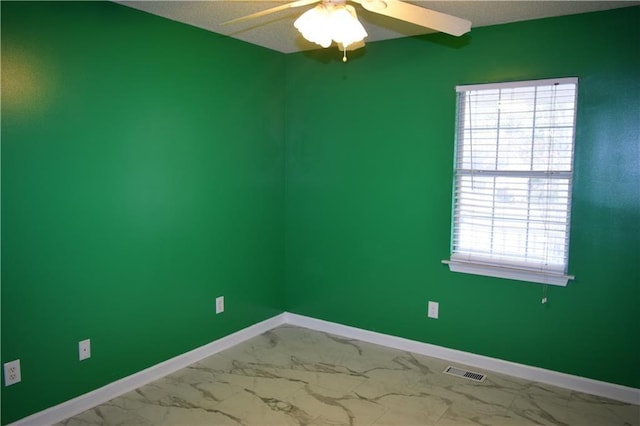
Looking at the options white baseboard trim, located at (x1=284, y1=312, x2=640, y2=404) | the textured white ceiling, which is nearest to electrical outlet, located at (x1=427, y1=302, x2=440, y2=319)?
white baseboard trim, located at (x1=284, y1=312, x2=640, y2=404)

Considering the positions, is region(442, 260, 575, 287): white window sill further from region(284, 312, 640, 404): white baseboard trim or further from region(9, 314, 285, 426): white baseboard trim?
region(9, 314, 285, 426): white baseboard trim

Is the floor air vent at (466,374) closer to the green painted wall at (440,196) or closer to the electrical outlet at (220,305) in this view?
the green painted wall at (440,196)

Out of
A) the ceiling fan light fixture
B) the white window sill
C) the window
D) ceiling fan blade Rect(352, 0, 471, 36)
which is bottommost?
the white window sill

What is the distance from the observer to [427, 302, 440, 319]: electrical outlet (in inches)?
145

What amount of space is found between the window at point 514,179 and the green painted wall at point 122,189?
1.54m

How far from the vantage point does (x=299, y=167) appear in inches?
166

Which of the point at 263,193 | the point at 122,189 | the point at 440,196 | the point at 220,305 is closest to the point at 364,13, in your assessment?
the point at 440,196

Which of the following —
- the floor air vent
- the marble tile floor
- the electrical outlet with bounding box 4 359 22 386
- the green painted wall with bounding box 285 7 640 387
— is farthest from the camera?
the floor air vent

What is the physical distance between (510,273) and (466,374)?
0.73m

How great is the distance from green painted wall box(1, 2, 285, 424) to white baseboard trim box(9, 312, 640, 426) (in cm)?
5

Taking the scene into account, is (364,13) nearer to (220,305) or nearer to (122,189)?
(122,189)

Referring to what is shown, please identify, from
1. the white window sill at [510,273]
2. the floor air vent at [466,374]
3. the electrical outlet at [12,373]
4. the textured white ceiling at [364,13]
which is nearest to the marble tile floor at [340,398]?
the floor air vent at [466,374]

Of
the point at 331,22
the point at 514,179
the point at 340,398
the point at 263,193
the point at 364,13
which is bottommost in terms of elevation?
the point at 340,398

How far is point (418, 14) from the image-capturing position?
6.95ft
